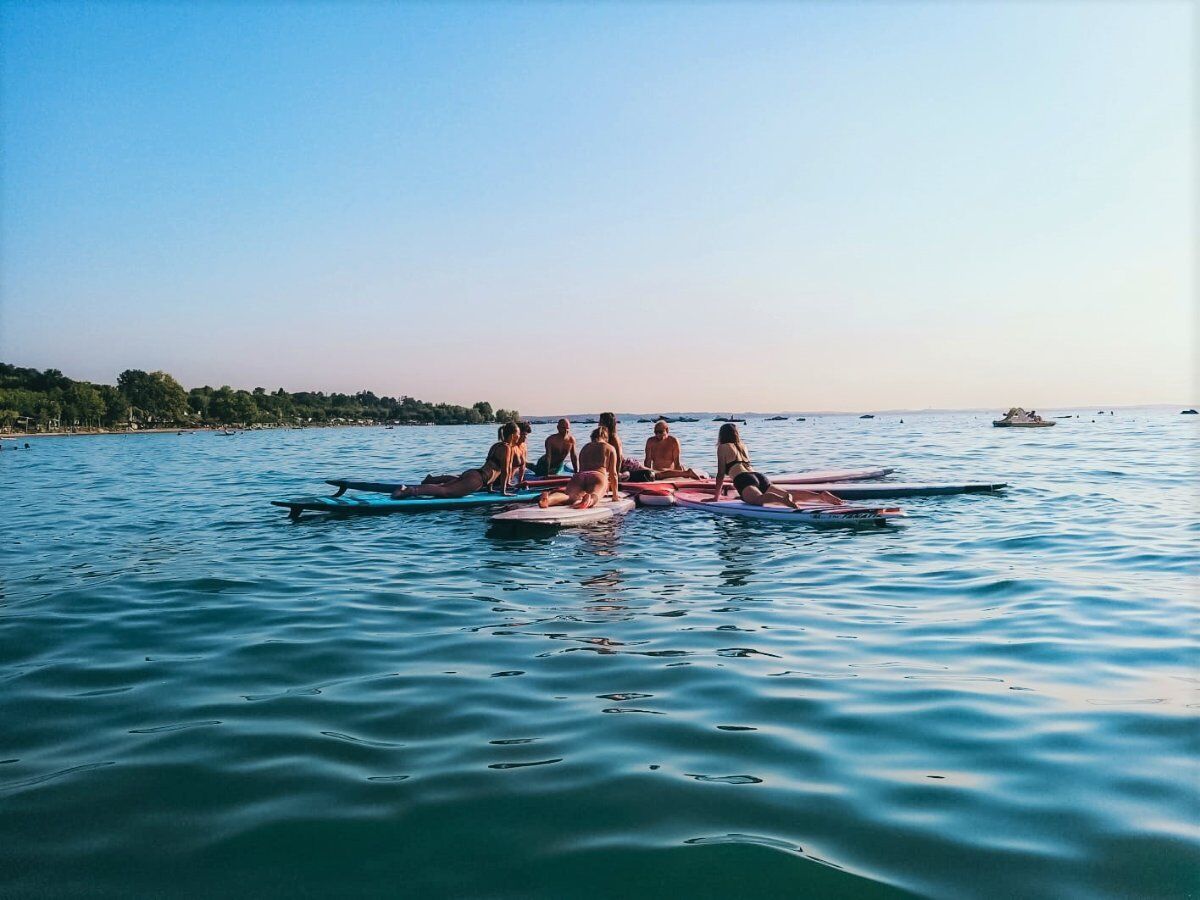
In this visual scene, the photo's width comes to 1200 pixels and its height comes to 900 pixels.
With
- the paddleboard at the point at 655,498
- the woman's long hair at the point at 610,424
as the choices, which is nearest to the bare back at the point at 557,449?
the woman's long hair at the point at 610,424

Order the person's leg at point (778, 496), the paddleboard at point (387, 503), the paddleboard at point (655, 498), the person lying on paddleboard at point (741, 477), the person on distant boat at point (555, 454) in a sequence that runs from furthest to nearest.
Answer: the person on distant boat at point (555, 454)
the paddleboard at point (655, 498)
the paddleboard at point (387, 503)
the person lying on paddleboard at point (741, 477)
the person's leg at point (778, 496)

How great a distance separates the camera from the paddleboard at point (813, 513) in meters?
13.3

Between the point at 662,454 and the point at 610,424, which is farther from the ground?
the point at 610,424

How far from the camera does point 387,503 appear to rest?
52.0 feet

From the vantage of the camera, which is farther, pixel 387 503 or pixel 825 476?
pixel 825 476

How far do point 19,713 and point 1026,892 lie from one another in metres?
5.88

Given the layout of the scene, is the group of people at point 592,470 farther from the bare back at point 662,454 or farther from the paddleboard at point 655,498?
the paddleboard at point 655,498

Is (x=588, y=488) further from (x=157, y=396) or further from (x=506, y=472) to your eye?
(x=157, y=396)

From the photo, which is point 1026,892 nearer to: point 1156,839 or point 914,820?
point 914,820

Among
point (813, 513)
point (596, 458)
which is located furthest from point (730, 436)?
point (596, 458)

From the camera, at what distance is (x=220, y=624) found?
294 inches

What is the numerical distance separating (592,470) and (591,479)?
41 centimetres

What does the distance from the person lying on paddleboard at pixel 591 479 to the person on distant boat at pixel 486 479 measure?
1765 millimetres

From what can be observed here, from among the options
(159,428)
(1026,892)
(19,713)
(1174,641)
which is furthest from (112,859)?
(159,428)
